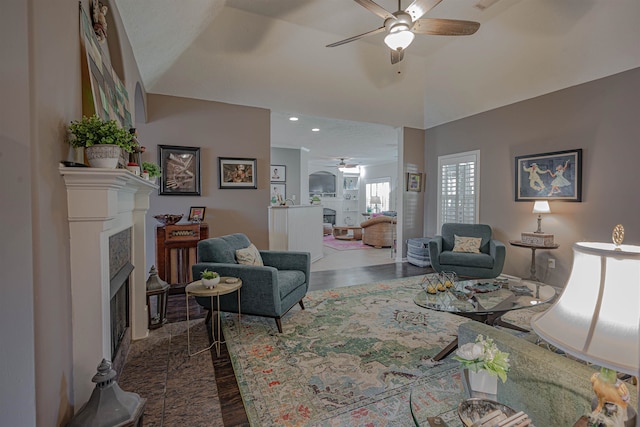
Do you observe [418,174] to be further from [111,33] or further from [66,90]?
[66,90]

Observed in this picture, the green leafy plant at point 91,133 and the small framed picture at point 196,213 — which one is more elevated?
the green leafy plant at point 91,133

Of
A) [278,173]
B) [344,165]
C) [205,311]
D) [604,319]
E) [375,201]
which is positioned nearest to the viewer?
[604,319]

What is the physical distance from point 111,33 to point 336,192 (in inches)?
422

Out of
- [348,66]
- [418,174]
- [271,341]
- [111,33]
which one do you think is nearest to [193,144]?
[111,33]

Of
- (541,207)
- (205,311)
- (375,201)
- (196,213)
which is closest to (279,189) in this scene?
(196,213)

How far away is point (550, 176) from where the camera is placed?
437 centimetres

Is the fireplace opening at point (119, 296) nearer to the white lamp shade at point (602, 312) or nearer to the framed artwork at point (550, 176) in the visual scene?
the white lamp shade at point (602, 312)

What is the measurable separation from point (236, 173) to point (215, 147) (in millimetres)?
506

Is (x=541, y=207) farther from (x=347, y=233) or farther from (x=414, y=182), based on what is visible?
(x=347, y=233)

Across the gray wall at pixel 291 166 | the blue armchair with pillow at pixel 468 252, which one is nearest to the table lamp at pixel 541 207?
the blue armchair with pillow at pixel 468 252

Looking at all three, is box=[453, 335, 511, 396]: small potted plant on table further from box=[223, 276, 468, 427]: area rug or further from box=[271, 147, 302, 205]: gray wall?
box=[271, 147, 302, 205]: gray wall

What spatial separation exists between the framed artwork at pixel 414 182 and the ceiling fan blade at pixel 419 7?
3870 mm

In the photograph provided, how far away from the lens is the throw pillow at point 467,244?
15.4ft

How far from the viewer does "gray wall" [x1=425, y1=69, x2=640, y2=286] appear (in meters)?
3.60
